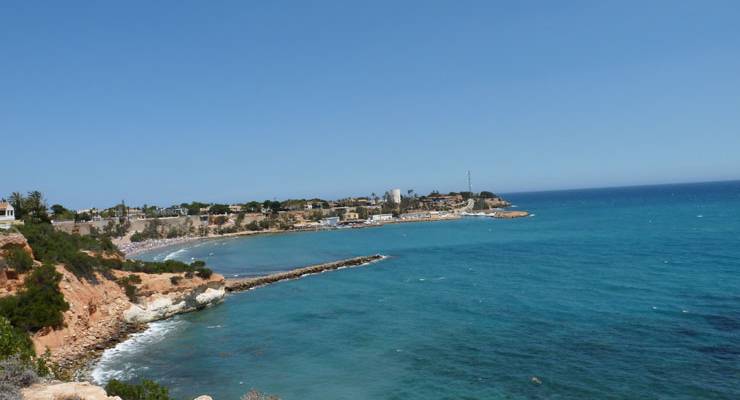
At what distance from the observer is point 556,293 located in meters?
39.7

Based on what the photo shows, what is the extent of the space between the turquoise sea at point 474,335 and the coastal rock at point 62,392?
6.98 m

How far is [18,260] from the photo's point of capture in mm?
30766

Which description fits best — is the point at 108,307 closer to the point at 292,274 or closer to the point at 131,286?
the point at 131,286

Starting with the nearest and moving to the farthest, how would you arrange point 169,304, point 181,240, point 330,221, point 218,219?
1. point 169,304
2. point 181,240
3. point 218,219
4. point 330,221

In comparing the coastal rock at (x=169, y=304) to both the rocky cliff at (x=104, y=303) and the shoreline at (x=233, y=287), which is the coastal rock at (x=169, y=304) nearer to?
the rocky cliff at (x=104, y=303)

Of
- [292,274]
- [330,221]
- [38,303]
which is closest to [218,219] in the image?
[330,221]

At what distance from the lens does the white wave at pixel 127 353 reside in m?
24.5

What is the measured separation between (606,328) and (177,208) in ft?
566

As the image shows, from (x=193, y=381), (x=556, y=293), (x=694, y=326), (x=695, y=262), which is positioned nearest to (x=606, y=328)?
(x=694, y=326)

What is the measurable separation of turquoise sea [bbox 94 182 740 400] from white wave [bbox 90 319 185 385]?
0.14 m

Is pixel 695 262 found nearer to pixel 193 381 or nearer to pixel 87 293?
pixel 193 381

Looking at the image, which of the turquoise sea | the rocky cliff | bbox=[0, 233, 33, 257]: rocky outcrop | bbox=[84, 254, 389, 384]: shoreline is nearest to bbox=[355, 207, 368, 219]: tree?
bbox=[84, 254, 389, 384]: shoreline

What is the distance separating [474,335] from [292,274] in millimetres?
32755

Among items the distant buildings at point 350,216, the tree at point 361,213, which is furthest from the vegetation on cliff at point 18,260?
the tree at point 361,213
